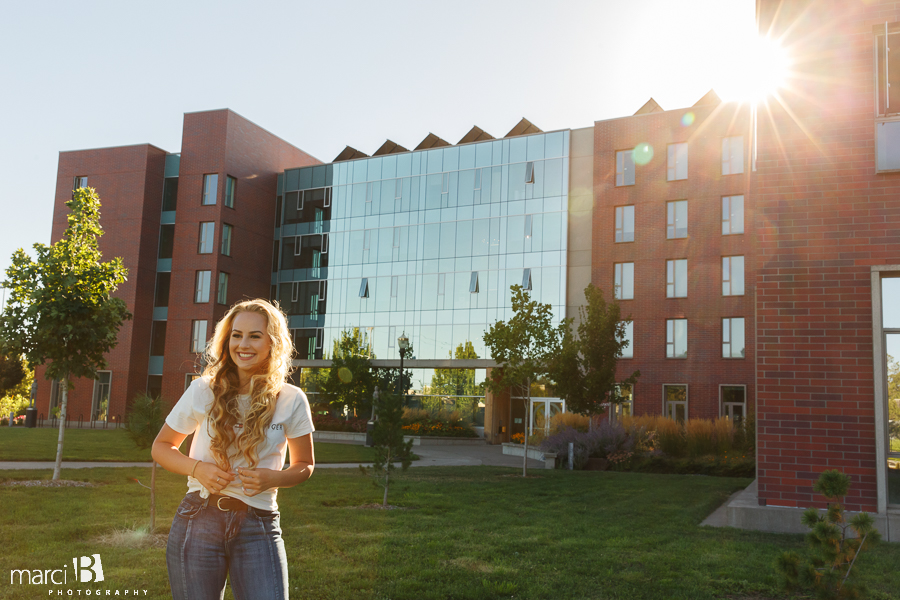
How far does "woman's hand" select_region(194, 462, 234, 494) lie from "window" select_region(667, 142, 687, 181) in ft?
122

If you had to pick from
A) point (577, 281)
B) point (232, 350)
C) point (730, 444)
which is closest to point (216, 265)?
point (577, 281)

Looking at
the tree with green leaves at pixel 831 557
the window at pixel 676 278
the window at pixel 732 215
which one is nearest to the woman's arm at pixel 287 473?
the tree with green leaves at pixel 831 557

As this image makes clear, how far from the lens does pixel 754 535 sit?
9031 mm

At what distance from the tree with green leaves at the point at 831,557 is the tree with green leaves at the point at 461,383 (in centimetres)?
3580

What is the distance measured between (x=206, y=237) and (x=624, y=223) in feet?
82.9

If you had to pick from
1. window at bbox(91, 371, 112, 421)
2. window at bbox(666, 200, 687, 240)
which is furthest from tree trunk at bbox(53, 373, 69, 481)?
window at bbox(91, 371, 112, 421)

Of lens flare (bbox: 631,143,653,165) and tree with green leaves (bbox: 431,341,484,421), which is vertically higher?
lens flare (bbox: 631,143,653,165)

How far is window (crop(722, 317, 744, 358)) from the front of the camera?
115ft

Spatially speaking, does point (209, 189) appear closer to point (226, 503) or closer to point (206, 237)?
point (206, 237)

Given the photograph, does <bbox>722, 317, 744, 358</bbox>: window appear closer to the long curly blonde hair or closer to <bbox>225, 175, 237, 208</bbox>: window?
<bbox>225, 175, 237, 208</bbox>: window

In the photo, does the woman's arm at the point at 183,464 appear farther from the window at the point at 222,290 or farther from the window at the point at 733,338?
the window at the point at 222,290

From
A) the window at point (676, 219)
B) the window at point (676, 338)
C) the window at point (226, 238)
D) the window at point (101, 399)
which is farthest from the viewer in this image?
the window at point (226, 238)

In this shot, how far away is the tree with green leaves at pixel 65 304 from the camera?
12.7 meters

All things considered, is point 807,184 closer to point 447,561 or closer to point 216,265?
point 447,561
